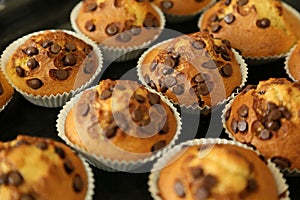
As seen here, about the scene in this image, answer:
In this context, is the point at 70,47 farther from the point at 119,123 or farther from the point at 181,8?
the point at 181,8

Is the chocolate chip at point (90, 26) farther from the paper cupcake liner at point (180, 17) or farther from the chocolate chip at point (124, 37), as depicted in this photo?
the paper cupcake liner at point (180, 17)

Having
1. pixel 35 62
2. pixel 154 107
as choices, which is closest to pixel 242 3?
pixel 154 107

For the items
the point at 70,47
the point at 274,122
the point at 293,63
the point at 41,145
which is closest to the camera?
the point at 41,145

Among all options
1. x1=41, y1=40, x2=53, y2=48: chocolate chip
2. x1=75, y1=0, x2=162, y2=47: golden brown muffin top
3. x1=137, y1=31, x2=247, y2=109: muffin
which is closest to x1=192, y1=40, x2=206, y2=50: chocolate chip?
x1=137, y1=31, x2=247, y2=109: muffin

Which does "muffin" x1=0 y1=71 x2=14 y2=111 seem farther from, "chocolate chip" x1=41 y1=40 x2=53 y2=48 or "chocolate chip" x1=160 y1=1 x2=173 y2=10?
"chocolate chip" x1=160 y1=1 x2=173 y2=10

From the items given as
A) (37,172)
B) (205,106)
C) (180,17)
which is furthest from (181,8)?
(37,172)

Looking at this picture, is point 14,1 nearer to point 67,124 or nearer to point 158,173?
point 67,124
